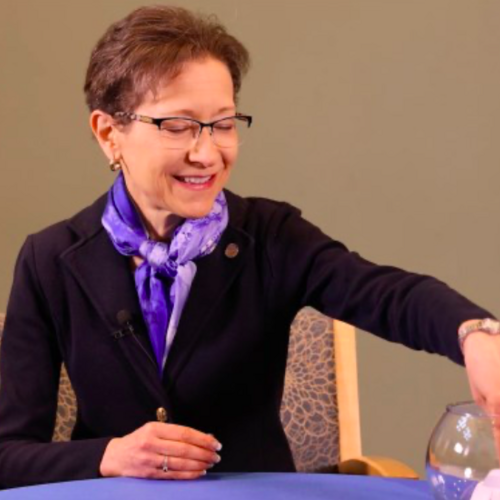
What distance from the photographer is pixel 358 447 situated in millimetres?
2172

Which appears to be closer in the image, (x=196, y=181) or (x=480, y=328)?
(x=480, y=328)

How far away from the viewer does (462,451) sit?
116cm

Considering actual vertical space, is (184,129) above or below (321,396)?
above

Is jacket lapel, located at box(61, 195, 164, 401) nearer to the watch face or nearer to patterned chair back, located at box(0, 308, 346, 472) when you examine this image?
patterned chair back, located at box(0, 308, 346, 472)

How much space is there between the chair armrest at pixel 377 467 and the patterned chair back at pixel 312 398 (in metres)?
0.08

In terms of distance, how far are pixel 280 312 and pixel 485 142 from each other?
1.50m

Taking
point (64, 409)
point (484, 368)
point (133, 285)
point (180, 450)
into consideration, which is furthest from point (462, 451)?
point (64, 409)

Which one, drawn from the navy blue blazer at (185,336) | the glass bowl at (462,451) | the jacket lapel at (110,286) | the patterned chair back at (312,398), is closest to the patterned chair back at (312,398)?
the patterned chair back at (312,398)

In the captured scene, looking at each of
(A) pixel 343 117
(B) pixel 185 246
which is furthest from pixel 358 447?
(A) pixel 343 117

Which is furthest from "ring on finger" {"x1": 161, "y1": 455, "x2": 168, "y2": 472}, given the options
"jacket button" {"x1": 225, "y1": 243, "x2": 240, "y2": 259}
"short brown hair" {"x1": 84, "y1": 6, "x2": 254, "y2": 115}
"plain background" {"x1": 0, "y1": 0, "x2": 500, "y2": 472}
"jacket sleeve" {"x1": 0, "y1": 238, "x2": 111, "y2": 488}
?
"plain background" {"x1": 0, "y1": 0, "x2": 500, "y2": 472}

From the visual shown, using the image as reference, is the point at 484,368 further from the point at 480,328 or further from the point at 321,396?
the point at 321,396

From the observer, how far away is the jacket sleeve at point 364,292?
1.47 m

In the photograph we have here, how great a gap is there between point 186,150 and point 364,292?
38cm

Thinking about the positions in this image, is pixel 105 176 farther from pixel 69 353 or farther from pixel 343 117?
pixel 69 353
